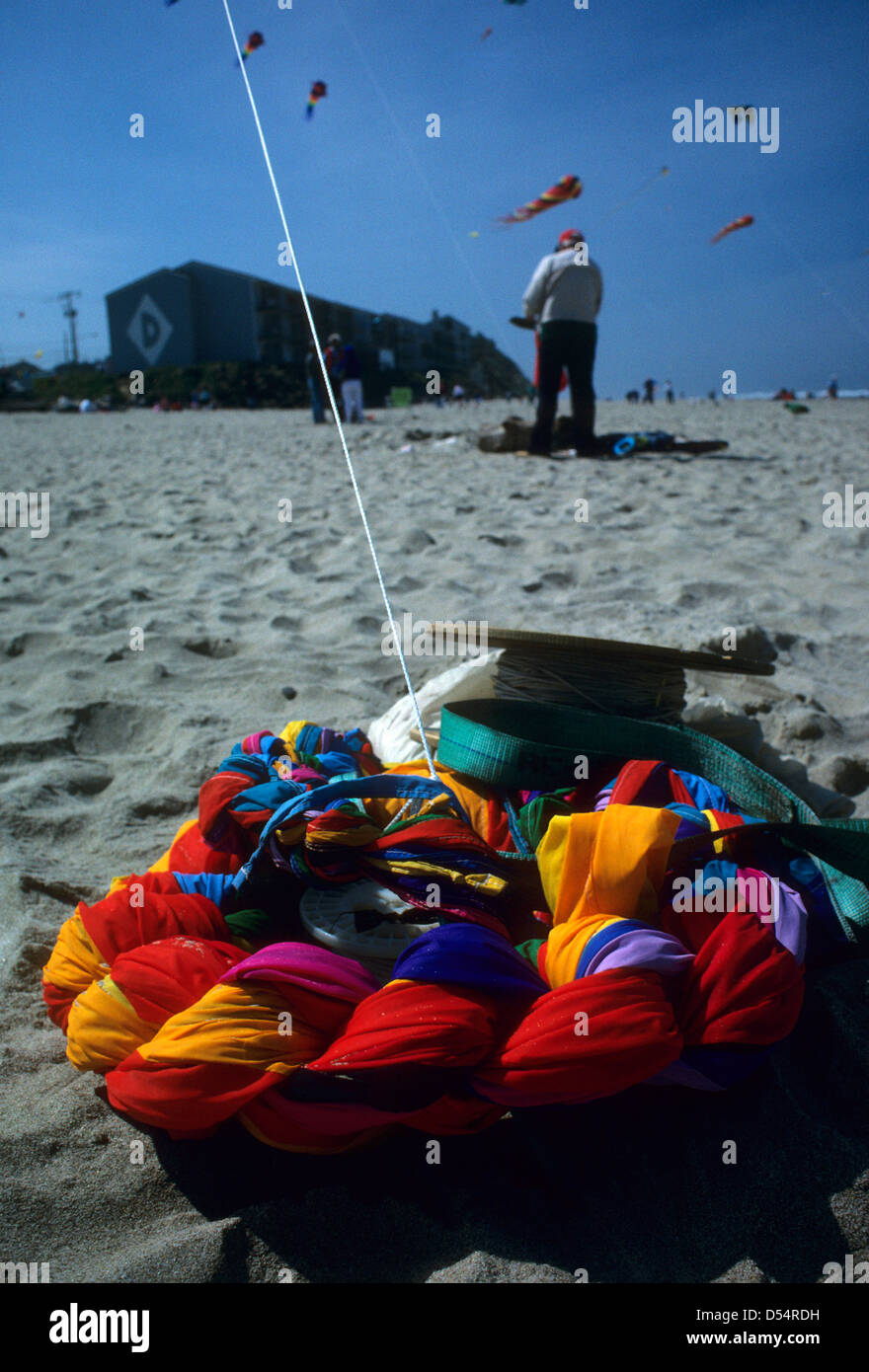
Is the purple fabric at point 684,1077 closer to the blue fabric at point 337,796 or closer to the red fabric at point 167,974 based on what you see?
the blue fabric at point 337,796

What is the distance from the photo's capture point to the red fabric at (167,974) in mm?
1252

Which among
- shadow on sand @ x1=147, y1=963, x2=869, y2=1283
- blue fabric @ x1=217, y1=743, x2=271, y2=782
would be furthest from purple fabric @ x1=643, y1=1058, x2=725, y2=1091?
blue fabric @ x1=217, y1=743, x2=271, y2=782

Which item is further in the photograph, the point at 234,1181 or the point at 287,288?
the point at 287,288

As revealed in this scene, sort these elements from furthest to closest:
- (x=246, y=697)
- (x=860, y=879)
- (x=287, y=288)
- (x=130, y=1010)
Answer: (x=287, y=288) < (x=246, y=697) < (x=860, y=879) < (x=130, y=1010)

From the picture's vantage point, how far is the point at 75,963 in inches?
56.6

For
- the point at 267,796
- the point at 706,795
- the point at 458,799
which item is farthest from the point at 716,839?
the point at 267,796

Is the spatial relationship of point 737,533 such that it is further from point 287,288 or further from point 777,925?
point 287,288

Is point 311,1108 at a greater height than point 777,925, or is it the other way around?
point 777,925

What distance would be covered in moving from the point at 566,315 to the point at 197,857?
684cm

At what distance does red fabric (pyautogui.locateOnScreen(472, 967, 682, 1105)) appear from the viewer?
1103 mm

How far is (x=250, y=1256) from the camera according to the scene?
1.10m
